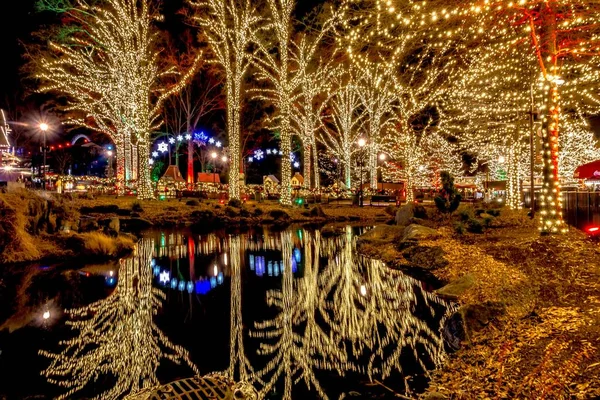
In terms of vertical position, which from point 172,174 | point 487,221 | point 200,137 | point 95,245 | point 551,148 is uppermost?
point 200,137

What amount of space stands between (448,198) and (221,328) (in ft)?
43.4

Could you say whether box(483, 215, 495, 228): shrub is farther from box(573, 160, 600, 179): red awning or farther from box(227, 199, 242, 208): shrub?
box(227, 199, 242, 208): shrub

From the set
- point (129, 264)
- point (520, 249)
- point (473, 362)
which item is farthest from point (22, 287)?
point (520, 249)

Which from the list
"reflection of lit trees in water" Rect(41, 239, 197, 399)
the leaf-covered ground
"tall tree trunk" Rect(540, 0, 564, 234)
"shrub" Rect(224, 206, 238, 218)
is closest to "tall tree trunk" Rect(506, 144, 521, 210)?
"tall tree trunk" Rect(540, 0, 564, 234)

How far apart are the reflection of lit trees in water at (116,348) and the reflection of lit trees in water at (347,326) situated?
125 cm

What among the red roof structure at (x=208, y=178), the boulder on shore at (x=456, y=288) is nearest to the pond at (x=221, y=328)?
the boulder on shore at (x=456, y=288)

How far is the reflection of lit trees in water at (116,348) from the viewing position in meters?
4.81

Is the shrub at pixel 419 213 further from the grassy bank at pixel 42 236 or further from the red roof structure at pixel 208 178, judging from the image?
the red roof structure at pixel 208 178

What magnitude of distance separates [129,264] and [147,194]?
16751 mm

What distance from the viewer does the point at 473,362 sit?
4.73 metres

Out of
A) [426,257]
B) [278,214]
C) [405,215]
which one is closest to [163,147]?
[278,214]

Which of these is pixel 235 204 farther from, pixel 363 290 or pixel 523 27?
pixel 363 290

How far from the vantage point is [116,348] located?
5.70 m

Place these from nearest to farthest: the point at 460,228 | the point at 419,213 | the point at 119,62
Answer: the point at 460,228
the point at 419,213
the point at 119,62
